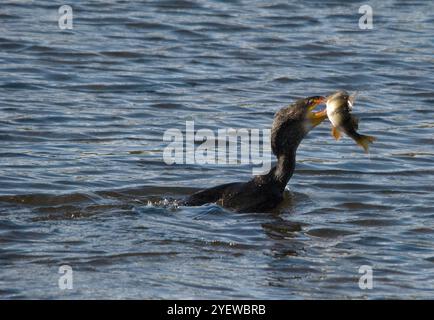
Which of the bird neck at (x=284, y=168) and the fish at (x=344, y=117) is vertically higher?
the fish at (x=344, y=117)

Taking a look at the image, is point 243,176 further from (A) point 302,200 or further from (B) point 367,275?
(B) point 367,275

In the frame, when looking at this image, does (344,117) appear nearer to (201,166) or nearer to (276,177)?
(276,177)

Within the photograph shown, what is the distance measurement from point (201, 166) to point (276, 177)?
65.9 inches

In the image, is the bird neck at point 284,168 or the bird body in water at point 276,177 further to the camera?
the bird neck at point 284,168

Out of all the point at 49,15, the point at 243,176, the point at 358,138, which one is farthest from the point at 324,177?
the point at 49,15

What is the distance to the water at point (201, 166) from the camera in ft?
28.7

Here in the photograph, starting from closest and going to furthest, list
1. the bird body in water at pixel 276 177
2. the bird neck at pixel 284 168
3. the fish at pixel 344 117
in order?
the fish at pixel 344 117, the bird body in water at pixel 276 177, the bird neck at pixel 284 168

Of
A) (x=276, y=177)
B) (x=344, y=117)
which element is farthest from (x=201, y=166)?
(x=344, y=117)

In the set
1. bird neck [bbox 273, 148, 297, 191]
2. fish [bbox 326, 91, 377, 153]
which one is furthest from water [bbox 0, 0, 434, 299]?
fish [bbox 326, 91, 377, 153]

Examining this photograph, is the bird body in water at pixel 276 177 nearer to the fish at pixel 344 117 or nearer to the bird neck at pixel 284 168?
the bird neck at pixel 284 168

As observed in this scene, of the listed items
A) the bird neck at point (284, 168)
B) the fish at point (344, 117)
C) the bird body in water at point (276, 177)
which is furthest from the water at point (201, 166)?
the fish at point (344, 117)

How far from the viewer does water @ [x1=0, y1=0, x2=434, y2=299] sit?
8758 millimetres

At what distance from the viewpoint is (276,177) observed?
34.6 feet

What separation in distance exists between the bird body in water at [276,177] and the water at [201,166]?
0.16 metres
